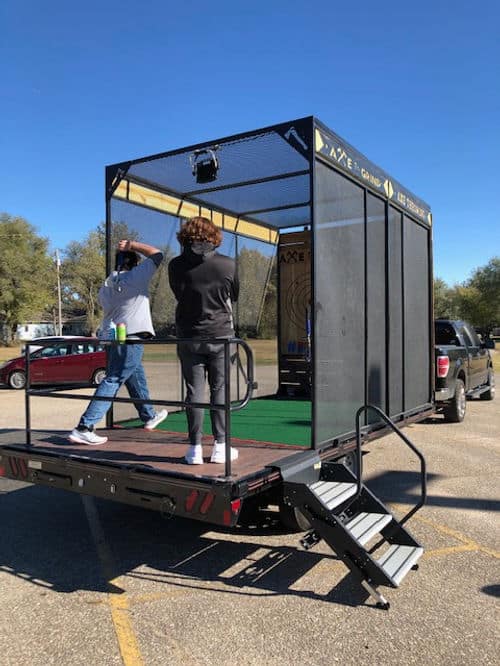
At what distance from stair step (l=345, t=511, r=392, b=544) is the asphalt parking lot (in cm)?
36

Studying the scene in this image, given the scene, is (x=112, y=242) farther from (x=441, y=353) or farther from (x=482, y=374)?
(x=482, y=374)

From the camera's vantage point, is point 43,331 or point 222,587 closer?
point 222,587

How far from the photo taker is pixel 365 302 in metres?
5.33

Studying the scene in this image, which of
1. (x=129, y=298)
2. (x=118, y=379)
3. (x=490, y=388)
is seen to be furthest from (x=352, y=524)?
(x=490, y=388)

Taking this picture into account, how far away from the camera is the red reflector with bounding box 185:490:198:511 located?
11.0 feet

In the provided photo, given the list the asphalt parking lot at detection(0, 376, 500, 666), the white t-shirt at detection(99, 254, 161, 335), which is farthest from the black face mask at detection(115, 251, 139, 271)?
the asphalt parking lot at detection(0, 376, 500, 666)

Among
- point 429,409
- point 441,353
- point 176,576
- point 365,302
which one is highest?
point 365,302

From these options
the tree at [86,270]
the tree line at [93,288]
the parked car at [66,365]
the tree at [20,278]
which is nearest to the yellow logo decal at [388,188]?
the tree line at [93,288]

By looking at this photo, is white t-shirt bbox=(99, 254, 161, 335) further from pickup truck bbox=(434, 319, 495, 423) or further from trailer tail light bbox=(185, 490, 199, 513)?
pickup truck bbox=(434, 319, 495, 423)

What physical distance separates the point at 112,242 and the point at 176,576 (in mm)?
3426

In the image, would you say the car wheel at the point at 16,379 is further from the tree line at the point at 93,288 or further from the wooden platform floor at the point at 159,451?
the wooden platform floor at the point at 159,451

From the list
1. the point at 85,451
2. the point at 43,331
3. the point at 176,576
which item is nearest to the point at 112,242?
the point at 85,451

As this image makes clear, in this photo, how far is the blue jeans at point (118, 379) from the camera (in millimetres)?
4637

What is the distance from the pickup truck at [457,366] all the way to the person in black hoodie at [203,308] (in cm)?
548
